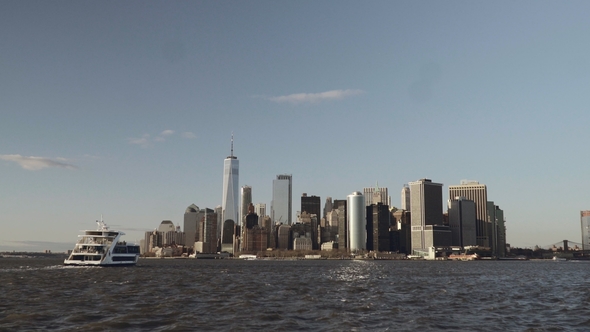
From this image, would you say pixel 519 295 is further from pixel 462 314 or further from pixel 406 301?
pixel 462 314

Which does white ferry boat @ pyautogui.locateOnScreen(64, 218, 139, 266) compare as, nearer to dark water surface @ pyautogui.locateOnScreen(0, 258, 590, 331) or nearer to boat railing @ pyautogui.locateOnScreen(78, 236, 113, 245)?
boat railing @ pyautogui.locateOnScreen(78, 236, 113, 245)

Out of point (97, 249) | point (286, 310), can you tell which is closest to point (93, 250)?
point (97, 249)

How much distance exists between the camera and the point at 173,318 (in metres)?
56.3

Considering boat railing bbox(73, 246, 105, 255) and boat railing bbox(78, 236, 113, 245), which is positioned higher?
boat railing bbox(78, 236, 113, 245)

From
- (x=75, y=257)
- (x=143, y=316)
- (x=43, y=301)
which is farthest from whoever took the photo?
(x=75, y=257)

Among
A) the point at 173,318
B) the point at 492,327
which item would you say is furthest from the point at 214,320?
the point at 492,327

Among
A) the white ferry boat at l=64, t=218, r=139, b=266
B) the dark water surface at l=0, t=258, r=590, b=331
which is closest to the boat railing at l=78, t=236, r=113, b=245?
the white ferry boat at l=64, t=218, r=139, b=266

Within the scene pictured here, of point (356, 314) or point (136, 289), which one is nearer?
point (356, 314)

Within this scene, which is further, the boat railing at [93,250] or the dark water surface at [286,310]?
the boat railing at [93,250]

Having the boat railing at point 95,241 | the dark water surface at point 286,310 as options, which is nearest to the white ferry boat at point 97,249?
the boat railing at point 95,241

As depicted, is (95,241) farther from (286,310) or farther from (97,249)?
(286,310)

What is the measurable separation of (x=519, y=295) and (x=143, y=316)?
199 feet

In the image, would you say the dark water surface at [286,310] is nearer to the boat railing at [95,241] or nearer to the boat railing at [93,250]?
the boat railing at [93,250]

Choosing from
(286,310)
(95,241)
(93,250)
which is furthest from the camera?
(95,241)
